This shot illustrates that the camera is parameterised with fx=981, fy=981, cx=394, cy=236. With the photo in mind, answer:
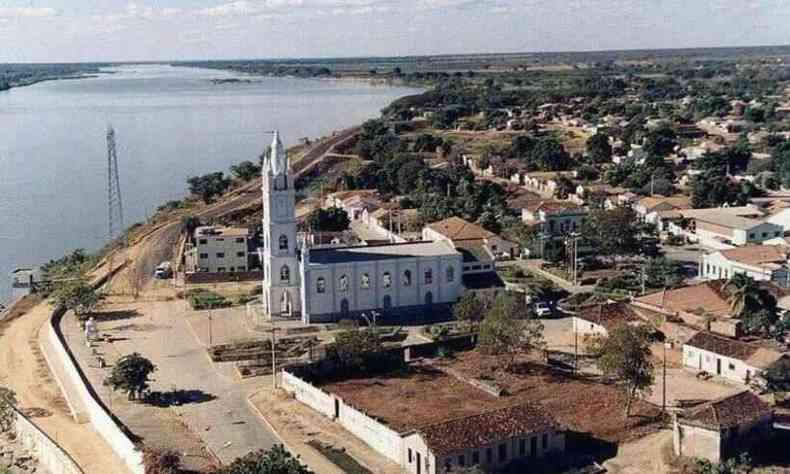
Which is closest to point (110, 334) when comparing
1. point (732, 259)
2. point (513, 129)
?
point (732, 259)

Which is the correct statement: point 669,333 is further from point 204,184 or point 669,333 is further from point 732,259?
point 204,184

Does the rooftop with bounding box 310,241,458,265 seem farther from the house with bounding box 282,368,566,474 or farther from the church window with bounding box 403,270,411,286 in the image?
the house with bounding box 282,368,566,474

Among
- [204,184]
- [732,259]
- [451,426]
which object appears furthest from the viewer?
[204,184]

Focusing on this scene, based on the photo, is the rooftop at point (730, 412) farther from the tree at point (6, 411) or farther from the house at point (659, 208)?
the house at point (659, 208)

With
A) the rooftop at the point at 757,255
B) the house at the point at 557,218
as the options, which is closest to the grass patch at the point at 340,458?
the rooftop at the point at 757,255

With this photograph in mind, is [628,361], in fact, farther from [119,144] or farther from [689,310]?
[119,144]

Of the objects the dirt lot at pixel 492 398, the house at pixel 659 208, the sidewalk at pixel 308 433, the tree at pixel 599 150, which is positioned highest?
the tree at pixel 599 150
